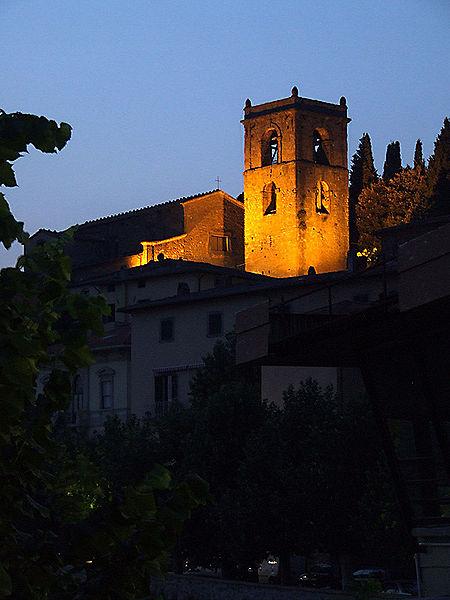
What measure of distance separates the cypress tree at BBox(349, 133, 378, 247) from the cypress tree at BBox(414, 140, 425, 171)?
14.2ft

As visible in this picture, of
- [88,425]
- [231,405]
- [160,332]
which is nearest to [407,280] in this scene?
[231,405]

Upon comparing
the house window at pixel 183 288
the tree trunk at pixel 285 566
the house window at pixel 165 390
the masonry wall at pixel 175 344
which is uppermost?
the house window at pixel 183 288

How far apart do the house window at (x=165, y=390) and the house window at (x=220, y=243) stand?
32503 mm

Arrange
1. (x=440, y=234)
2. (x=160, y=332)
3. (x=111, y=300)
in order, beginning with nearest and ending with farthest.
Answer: (x=440, y=234), (x=160, y=332), (x=111, y=300)

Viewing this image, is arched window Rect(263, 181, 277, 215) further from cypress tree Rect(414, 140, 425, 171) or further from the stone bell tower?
cypress tree Rect(414, 140, 425, 171)

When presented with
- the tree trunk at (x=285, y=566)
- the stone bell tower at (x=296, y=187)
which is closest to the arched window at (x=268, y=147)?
the stone bell tower at (x=296, y=187)

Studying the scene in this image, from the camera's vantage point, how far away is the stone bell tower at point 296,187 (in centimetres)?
9775

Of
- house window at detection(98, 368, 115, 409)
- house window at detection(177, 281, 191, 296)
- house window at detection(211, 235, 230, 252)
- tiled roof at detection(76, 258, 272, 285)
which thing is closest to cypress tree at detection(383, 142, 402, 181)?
house window at detection(211, 235, 230, 252)

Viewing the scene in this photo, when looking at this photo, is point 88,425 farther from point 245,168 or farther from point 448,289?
point 448,289

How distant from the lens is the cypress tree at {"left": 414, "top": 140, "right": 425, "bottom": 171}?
92.4m

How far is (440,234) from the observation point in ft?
42.2

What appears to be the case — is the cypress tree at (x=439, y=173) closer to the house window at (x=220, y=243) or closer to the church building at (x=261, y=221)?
the church building at (x=261, y=221)

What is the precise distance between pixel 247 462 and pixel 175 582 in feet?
17.2

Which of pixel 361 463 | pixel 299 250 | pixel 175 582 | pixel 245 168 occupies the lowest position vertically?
pixel 175 582
